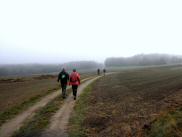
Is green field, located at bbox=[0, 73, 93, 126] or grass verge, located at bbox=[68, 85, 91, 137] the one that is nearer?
grass verge, located at bbox=[68, 85, 91, 137]

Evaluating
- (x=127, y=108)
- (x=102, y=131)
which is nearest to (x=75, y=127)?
(x=102, y=131)

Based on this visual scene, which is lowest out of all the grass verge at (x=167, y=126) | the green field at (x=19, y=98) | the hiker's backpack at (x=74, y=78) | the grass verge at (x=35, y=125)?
the green field at (x=19, y=98)

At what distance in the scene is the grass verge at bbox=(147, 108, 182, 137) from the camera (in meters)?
8.07

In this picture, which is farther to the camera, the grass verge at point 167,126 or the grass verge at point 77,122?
the grass verge at point 77,122

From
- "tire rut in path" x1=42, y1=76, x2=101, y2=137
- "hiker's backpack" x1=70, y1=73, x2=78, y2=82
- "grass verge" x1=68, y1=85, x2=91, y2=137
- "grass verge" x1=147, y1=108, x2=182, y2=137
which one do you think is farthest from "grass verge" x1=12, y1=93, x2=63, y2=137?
"hiker's backpack" x1=70, y1=73, x2=78, y2=82

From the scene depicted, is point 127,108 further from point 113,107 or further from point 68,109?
point 68,109

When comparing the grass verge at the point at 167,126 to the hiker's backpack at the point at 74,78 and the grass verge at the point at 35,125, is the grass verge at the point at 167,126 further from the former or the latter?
the hiker's backpack at the point at 74,78

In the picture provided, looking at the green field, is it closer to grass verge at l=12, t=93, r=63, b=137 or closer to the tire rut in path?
grass verge at l=12, t=93, r=63, b=137

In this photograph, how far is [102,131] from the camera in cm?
948

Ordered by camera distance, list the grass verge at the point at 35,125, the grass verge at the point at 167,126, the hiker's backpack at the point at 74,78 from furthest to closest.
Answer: the hiker's backpack at the point at 74,78, the grass verge at the point at 35,125, the grass verge at the point at 167,126

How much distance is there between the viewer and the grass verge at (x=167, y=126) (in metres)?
8.07

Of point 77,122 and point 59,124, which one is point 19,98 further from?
point 77,122

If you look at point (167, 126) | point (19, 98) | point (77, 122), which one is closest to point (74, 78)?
point (19, 98)

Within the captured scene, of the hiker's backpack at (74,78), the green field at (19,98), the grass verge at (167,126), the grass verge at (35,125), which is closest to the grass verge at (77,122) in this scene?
the grass verge at (35,125)
